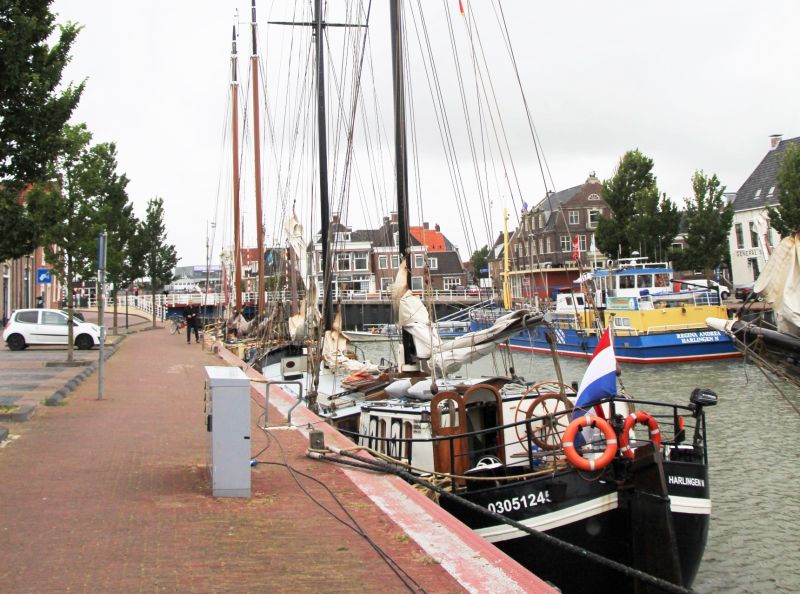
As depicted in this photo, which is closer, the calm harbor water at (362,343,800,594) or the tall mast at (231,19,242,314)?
the calm harbor water at (362,343,800,594)

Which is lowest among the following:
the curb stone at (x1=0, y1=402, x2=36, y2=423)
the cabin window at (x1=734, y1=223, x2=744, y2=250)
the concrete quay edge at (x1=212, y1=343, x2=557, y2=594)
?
the concrete quay edge at (x1=212, y1=343, x2=557, y2=594)

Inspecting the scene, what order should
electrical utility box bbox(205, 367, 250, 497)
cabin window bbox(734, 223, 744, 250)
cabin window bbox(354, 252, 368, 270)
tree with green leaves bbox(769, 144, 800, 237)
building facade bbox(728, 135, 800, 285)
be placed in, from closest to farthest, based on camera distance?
electrical utility box bbox(205, 367, 250, 497)
tree with green leaves bbox(769, 144, 800, 237)
building facade bbox(728, 135, 800, 285)
cabin window bbox(734, 223, 744, 250)
cabin window bbox(354, 252, 368, 270)

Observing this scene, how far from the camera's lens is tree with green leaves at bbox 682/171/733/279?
6262 centimetres

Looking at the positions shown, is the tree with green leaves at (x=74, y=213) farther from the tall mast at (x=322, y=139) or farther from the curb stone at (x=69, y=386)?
the tall mast at (x=322, y=139)

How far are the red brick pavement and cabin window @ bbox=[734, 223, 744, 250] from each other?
203ft

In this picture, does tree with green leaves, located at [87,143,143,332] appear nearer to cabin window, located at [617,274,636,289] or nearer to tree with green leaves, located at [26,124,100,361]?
tree with green leaves, located at [26,124,100,361]

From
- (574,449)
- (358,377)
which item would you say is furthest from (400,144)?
(574,449)

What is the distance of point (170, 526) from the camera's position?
7.03 metres

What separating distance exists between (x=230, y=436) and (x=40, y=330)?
2541 cm

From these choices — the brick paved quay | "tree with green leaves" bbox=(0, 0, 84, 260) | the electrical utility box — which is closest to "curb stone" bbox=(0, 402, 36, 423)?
the brick paved quay

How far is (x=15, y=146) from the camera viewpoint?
494 inches

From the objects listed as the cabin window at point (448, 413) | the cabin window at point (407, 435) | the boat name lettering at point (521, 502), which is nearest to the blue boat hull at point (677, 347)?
the cabin window at point (407, 435)

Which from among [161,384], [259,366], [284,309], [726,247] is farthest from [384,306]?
[161,384]

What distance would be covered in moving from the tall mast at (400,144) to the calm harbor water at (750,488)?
252 inches
